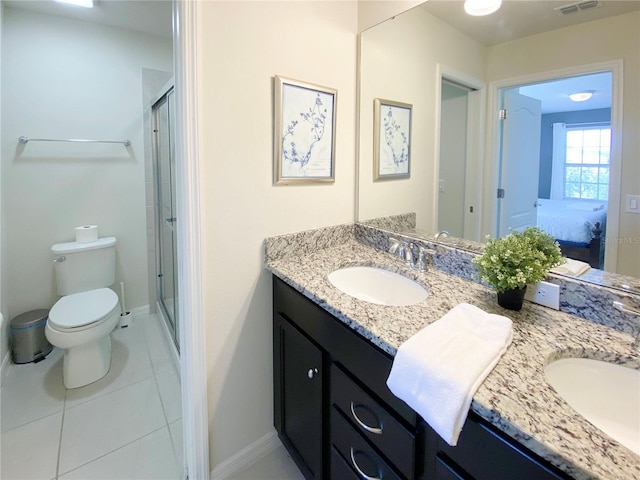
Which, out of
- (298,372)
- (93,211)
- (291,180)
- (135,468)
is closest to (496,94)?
(291,180)

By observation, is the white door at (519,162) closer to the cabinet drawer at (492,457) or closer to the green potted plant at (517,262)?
the green potted plant at (517,262)

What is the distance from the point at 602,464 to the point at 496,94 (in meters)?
1.10

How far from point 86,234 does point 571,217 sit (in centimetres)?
277

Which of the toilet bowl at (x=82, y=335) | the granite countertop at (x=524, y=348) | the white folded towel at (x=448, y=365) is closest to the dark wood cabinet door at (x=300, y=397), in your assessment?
the granite countertop at (x=524, y=348)

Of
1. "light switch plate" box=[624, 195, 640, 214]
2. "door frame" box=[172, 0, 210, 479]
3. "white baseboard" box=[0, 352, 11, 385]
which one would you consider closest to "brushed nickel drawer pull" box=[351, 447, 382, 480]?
"door frame" box=[172, 0, 210, 479]

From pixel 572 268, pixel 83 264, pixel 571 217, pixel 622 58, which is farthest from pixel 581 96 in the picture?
pixel 83 264

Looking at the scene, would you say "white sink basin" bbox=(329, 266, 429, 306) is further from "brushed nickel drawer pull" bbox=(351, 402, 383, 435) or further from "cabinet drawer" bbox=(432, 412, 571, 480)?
"cabinet drawer" bbox=(432, 412, 571, 480)

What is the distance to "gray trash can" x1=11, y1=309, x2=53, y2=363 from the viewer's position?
2090 mm

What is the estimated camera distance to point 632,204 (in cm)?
88

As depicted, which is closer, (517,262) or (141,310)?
(517,262)

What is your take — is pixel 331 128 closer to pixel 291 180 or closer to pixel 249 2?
pixel 291 180

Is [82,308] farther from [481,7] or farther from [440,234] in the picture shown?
[481,7]

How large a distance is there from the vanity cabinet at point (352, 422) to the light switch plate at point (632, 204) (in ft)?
2.41

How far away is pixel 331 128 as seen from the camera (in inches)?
59.7
